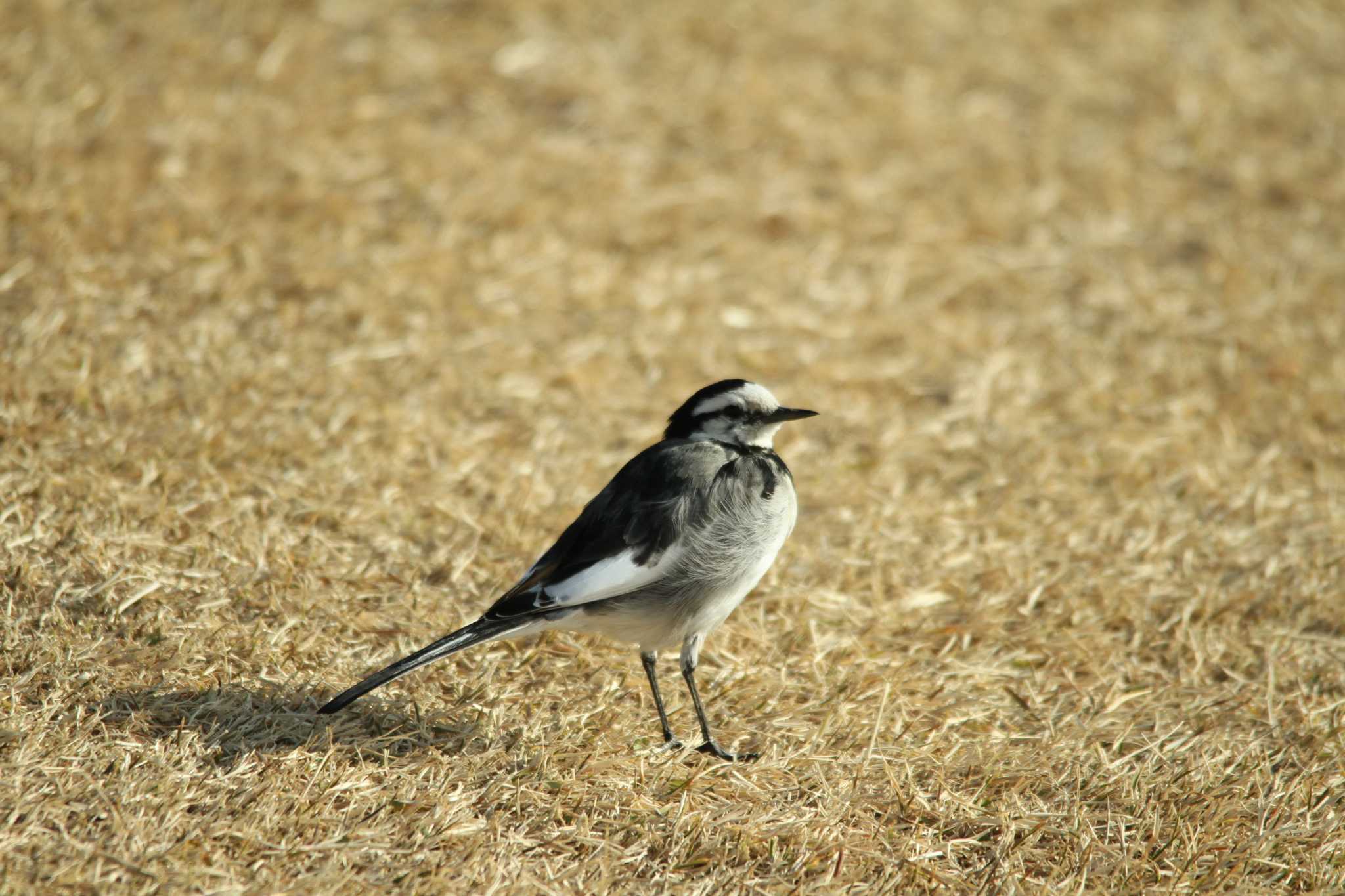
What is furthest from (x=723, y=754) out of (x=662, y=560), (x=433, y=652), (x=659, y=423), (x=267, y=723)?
(x=659, y=423)

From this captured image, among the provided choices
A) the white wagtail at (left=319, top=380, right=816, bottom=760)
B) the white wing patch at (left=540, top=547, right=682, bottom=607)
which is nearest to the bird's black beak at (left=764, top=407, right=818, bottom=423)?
the white wagtail at (left=319, top=380, right=816, bottom=760)

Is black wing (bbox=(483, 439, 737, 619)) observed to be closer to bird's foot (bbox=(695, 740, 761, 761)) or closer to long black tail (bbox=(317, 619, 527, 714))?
long black tail (bbox=(317, 619, 527, 714))

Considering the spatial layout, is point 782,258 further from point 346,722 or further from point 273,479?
point 346,722

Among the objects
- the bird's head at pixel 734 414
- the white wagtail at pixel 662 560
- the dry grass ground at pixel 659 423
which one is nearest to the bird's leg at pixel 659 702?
the white wagtail at pixel 662 560

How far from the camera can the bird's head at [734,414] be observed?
16.6 ft

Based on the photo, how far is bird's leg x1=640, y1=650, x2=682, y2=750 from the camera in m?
4.63

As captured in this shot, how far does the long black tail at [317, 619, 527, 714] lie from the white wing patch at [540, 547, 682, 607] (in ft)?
0.54

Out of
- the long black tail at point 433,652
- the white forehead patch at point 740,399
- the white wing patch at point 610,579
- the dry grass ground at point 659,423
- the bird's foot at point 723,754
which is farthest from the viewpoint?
the white forehead patch at point 740,399

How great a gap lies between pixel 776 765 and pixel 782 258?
15.9ft

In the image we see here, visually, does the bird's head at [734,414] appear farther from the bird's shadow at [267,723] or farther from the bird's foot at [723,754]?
the bird's shadow at [267,723]

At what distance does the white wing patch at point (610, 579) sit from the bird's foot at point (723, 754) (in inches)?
25.8

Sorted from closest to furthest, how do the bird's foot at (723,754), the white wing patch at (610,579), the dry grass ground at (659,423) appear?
1. the dry grass ground at (659,423)
2. the white wing patch at (610,579)
3. the bird's foot at (723,754)

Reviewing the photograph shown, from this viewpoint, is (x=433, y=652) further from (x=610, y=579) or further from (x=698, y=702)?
(x=698, y=702)

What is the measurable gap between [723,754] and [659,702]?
298mm
